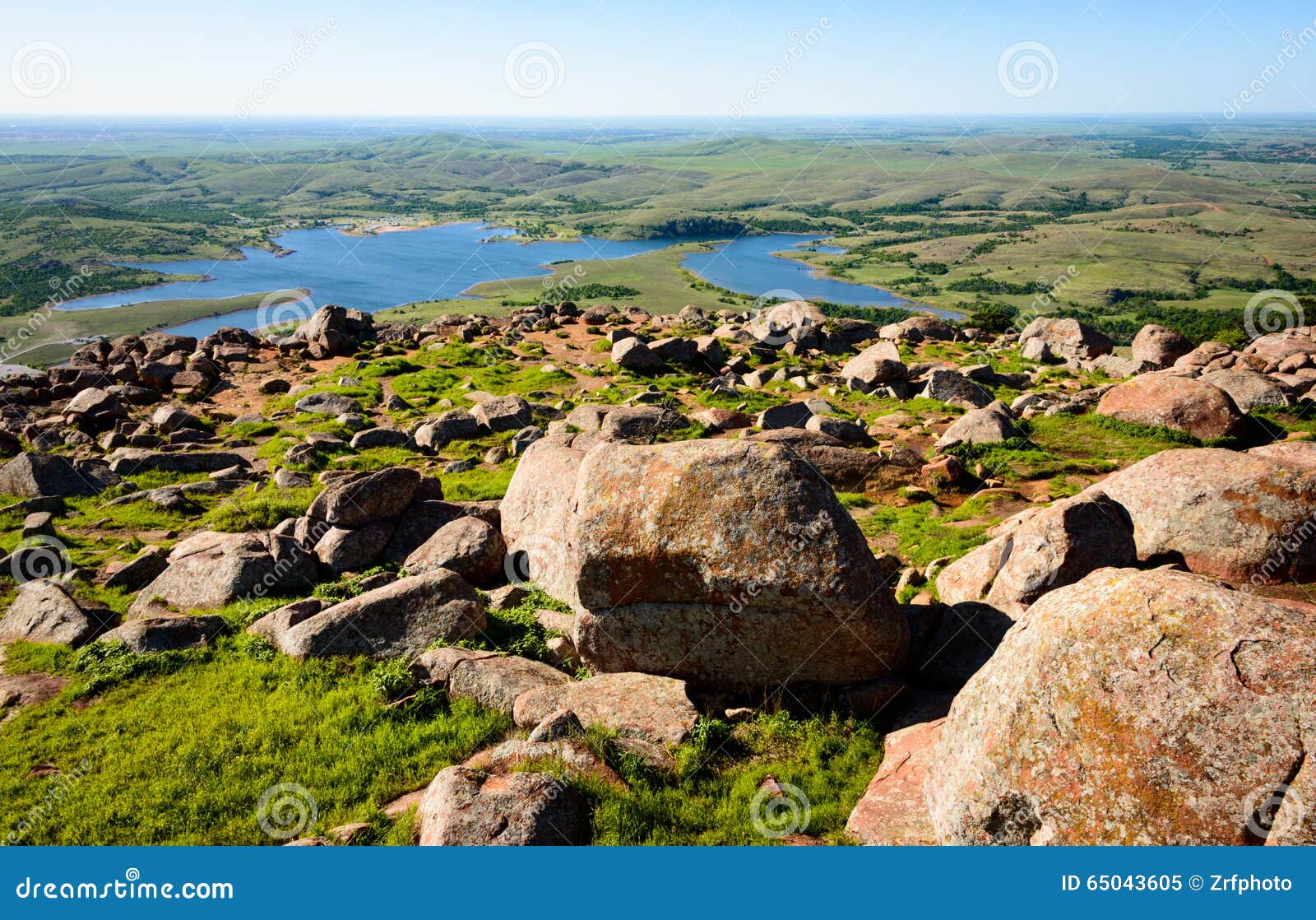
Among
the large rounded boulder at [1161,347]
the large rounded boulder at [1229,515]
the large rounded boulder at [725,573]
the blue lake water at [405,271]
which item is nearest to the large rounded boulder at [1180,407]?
the large rounded boulder at [1229,515]

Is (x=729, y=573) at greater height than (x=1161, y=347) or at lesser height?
lesser

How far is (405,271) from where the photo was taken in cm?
14825

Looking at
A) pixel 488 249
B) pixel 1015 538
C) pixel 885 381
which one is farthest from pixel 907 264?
pixel 1015 538

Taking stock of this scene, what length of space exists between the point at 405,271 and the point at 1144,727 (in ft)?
522

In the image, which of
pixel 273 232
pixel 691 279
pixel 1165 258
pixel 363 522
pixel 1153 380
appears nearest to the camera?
pixel 363 522

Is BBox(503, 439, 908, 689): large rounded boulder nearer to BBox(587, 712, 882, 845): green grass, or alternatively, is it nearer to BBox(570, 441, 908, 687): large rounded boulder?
BBox(570, 441, 908, 687): large rounded boulder

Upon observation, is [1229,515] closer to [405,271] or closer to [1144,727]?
[1144,727]

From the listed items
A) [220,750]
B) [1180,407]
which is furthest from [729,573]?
[1180,407]

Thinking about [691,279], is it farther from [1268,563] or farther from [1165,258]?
[1268,563]

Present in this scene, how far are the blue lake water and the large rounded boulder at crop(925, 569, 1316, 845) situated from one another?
105 m

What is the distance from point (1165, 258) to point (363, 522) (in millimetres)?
199342

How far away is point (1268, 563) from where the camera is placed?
13070 millimetres

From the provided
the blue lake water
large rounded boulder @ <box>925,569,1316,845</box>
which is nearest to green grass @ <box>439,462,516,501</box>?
large rounded boulder @ <box>925,569,1316,845</box>

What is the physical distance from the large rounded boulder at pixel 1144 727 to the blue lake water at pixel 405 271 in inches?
4145
